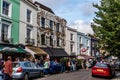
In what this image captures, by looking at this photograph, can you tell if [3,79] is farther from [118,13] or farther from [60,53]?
[60,53]

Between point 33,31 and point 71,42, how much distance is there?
17.1 m

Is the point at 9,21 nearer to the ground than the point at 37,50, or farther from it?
farther from it

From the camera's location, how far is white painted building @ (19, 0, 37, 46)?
38150 millimetres

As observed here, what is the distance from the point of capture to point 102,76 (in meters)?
30.8

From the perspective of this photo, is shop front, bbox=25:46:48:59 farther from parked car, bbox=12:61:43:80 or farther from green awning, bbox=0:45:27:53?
parked car, bbox=12:61:43:80

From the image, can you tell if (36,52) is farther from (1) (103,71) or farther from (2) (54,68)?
(1) (103,71)

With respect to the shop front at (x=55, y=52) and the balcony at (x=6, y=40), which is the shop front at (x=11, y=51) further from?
the shop front at (x=55, y=52)

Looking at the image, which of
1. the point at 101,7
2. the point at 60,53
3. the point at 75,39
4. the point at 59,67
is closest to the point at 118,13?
the point at 101,7

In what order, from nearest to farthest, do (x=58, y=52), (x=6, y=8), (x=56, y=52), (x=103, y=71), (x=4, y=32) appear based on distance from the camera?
(x=103, y=71), (x=4, y=32), (x=6, y=8), (x=56, y=52), (x=58, y=52)

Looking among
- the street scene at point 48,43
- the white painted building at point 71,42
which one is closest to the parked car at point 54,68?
the street scene at point 48,43

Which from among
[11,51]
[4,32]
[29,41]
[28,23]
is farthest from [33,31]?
[11,51]

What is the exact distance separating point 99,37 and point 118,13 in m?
3.67

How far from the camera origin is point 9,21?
115 ft

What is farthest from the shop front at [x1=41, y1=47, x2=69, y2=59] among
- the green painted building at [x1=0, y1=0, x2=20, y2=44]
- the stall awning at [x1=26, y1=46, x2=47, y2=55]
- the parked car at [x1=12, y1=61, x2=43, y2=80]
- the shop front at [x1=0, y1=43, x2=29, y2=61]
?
the parked car at [x1=12, y1=61, x2=43, y2=80]
